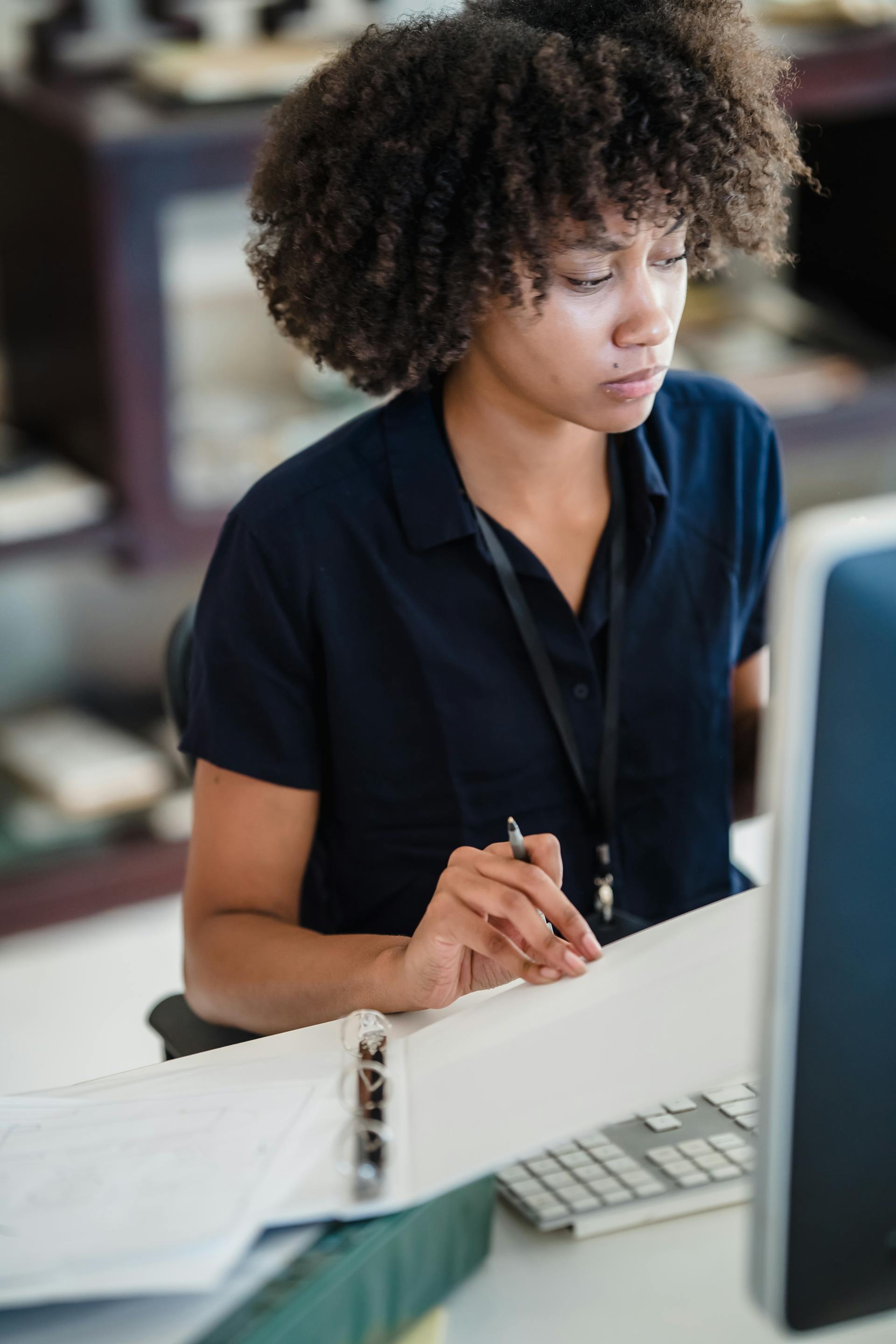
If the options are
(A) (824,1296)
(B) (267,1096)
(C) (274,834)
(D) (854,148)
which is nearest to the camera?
(A) (824,1296)

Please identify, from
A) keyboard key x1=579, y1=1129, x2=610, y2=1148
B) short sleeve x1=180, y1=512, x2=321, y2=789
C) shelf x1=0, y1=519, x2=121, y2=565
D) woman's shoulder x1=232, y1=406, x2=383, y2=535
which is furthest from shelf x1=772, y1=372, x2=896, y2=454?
keyboard key x1=579, y1=1129, x2=610, y2=1148

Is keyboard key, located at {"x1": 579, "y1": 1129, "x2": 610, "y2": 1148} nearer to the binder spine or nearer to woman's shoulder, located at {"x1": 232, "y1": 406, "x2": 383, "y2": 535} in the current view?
the binder spine

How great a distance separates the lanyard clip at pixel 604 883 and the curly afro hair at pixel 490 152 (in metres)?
0.43

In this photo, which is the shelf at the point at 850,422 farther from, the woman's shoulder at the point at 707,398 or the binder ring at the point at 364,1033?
the binder ring at the point at 364,1033

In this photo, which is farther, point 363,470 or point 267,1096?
point 363,470

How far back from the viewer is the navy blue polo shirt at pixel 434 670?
125 cm

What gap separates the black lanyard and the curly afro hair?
0.20m

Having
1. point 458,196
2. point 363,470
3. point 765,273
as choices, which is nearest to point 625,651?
point 363,470

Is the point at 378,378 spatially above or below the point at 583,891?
above

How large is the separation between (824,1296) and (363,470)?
2.56 feet

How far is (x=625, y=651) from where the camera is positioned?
52.4 inches

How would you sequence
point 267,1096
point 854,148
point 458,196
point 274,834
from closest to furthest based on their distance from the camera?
point 267,1096
point 458,196
point 274,834
point 854,148

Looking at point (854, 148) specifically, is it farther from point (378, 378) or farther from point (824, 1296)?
point (824, 1296)

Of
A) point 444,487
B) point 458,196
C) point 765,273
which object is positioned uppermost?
point 765,273
